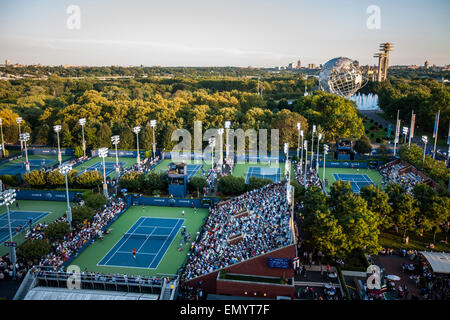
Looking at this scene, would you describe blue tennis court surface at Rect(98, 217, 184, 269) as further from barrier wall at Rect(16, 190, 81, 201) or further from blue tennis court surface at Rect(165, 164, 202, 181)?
blue tennis court surface at Rect(165, 164, 202, 181)

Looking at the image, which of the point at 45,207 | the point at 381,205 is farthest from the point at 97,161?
the point at 381,205

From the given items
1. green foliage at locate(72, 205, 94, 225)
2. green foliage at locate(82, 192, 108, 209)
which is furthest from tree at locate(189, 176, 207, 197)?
green foliage at locate(72, 205, 94, 225)

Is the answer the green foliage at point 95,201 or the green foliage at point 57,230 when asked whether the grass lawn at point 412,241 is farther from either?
the green foliage at point 95,201

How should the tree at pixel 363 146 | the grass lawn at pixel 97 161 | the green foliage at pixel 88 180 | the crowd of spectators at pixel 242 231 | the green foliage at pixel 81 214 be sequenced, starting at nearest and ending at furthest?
1. the crowd of spectators at pixel 242 231
2. the green foliage at pixel 81 214
3. the green foliage at pixel 88 180
4. the grass lawn at pixel 97 161
5. the tree at pixel 363 146

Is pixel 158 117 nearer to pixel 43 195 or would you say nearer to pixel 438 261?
pixel 43 195

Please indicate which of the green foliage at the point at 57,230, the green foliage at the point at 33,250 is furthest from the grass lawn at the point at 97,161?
the green foliage at the point at 33,250

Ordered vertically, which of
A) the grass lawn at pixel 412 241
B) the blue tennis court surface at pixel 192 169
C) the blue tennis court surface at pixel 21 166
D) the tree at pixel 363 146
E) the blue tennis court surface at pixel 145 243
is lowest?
the blue tennis court surface at pixel 145 243

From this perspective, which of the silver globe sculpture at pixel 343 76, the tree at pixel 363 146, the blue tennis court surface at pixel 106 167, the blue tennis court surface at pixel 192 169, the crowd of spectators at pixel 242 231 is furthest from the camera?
the silver globe sculpture at pixel 343 76
